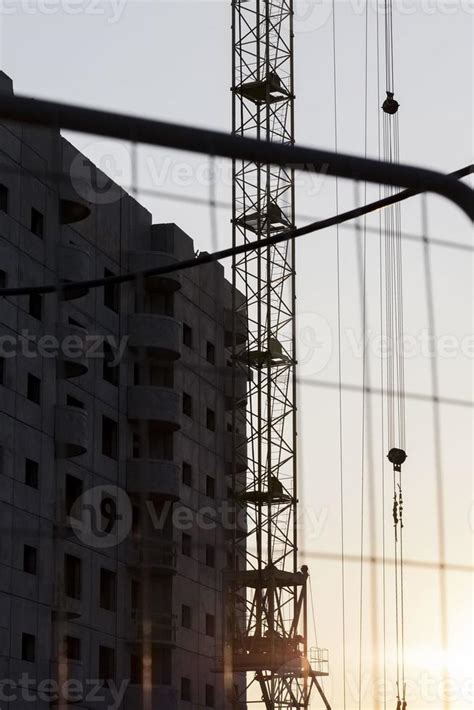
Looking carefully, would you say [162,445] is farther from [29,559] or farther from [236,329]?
[29,559]

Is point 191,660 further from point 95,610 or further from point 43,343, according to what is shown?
point 43,343

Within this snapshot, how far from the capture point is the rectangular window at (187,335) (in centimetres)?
5822

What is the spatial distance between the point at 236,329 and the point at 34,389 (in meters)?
13.7

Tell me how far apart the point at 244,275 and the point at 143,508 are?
47.4m

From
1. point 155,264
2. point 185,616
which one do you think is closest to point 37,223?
point 155,264

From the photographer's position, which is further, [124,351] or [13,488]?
[124,351]

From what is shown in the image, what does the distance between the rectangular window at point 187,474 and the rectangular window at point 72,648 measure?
37.2 feet

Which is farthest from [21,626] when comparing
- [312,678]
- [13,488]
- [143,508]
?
[143,508]

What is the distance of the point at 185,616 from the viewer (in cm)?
5709

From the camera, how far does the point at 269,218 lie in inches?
2188

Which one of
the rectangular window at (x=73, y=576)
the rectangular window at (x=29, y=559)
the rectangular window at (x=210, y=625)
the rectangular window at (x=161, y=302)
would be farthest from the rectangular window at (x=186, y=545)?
the rectangular window at (x=29, y=559)

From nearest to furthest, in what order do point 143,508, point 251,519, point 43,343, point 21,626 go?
1. point 143,508
2. point 21,626
3. point 43,343
4. point 251,519

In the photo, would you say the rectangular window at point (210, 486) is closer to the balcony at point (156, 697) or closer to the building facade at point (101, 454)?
the building facade at point (101, 454)

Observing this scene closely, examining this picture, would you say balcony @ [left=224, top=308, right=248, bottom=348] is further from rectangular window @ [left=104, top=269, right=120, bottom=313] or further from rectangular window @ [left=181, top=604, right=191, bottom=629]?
rectangular window @ [left=181, top=604, right=191, bottom=629]
